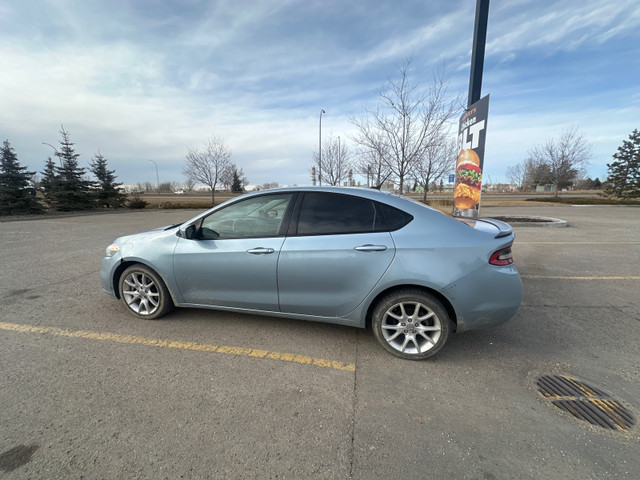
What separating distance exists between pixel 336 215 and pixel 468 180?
20.0 feet

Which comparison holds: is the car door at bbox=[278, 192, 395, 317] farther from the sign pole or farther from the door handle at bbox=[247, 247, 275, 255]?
the sign pole

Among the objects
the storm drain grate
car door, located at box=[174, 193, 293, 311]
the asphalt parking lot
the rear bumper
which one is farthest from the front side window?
the storm drain grate

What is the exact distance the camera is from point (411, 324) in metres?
2.71

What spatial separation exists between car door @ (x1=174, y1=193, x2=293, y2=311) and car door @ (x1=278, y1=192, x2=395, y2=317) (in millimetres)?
158

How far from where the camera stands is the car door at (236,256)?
3.00 m

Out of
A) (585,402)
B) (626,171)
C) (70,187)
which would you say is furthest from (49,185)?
(626,171)

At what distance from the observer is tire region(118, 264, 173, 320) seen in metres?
3.48

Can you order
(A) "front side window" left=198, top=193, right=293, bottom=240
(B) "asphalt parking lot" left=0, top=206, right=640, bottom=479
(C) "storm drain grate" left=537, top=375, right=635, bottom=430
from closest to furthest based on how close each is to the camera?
(B) "asphalt parking lot" left=0, top=206, right=640, bottom=479 < (C) "storm drain grate" left=537, top=375, right=635, bottom=430 < (A) "front side window" left=198, top=193, right=293, bottom=240

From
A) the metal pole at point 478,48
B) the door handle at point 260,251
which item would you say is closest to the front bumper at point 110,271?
the door handle at point 260,251

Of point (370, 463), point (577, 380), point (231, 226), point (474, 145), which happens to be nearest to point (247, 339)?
point (231, 226)

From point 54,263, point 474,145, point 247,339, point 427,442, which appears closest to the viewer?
point 427,442

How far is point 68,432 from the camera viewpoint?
1945 millimetres

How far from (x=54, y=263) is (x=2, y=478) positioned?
6033 mm

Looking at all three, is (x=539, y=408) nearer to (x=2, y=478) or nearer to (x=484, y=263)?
(x=484, y=263)
